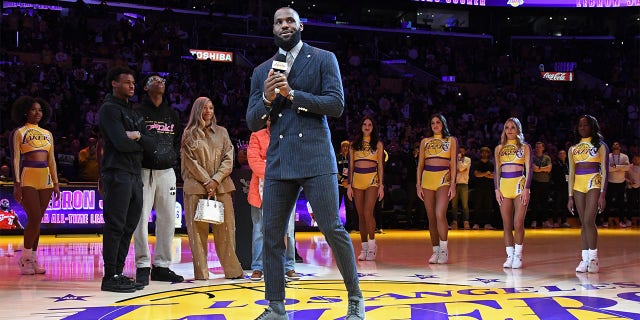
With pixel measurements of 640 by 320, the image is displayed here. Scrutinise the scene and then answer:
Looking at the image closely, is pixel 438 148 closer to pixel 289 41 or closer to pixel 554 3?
pixel 289 41

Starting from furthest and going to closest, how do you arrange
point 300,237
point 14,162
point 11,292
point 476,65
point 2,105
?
1. point 476,65
2. point 2,105
3. point 300,237
4. point 14,162
5. point 11,292

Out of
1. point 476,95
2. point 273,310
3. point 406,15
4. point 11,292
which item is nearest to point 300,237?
point 11,292

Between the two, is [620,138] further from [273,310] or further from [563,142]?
[273,310]

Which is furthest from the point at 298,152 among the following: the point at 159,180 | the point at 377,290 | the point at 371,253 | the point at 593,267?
the point at 371,253

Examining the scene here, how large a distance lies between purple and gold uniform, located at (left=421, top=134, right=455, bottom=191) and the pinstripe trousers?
5.40 meters

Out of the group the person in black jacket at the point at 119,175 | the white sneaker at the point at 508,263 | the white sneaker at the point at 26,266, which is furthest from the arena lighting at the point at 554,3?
the person in black jacket at the point at 119,175

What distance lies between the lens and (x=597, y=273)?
8.98 metres

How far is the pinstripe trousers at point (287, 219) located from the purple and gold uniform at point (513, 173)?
5222 millimetres

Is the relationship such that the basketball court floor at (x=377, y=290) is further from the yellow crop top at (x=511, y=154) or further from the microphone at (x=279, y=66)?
the microphone at (x=279, y=66)

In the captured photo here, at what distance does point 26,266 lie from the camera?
8.58 m

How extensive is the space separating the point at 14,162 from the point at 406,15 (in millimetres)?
29918

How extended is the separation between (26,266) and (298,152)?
499cm

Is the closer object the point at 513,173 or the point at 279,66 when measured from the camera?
the point at 279,66

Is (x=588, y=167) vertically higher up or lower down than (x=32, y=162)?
lower down
